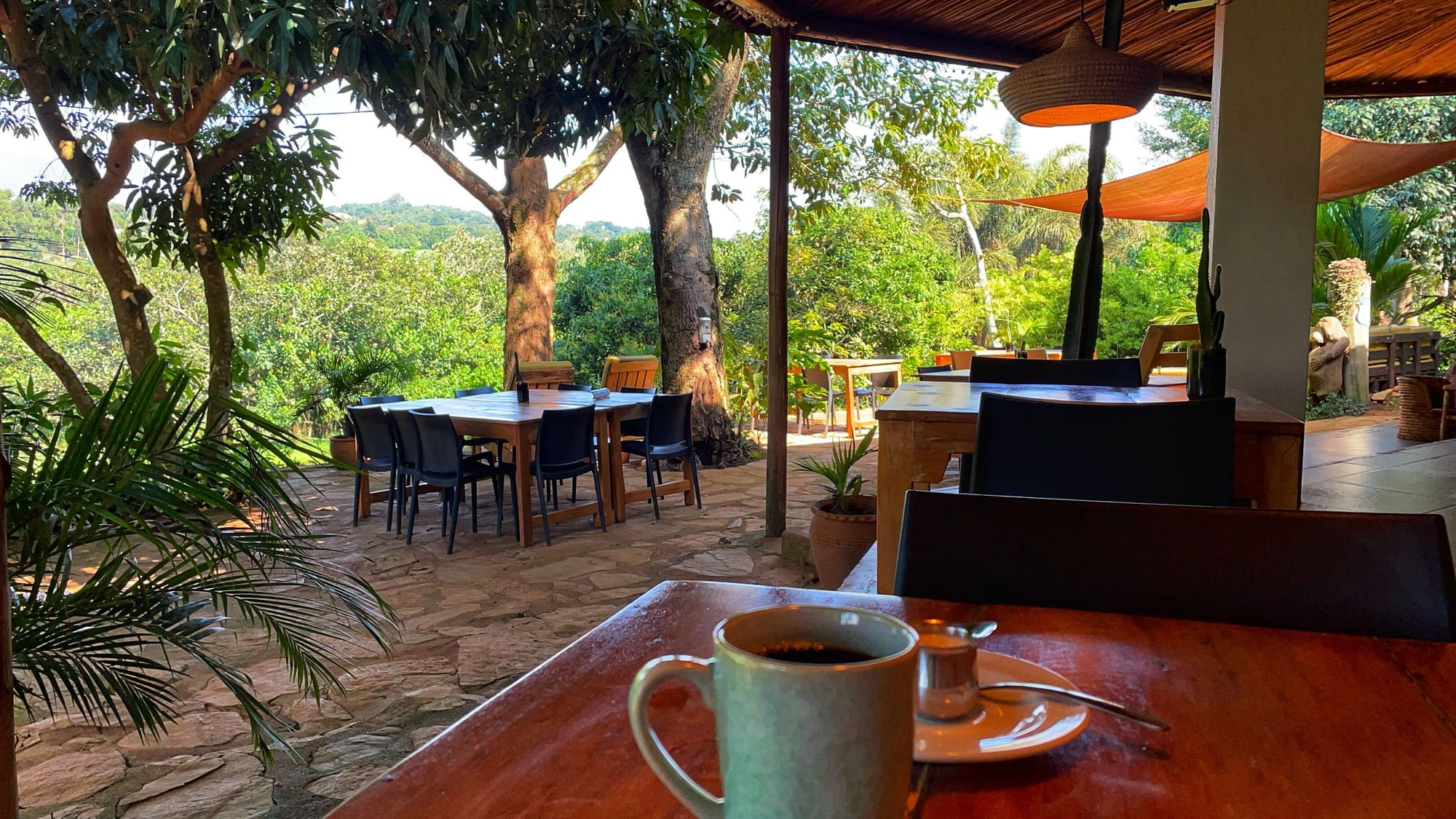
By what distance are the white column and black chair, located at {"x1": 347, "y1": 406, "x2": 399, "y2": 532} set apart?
4.00m

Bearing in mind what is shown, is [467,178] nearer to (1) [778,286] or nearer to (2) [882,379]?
(1) [778,286]

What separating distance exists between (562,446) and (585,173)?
430 centimetres

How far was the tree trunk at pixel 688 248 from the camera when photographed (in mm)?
6598

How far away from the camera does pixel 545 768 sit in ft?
1.67

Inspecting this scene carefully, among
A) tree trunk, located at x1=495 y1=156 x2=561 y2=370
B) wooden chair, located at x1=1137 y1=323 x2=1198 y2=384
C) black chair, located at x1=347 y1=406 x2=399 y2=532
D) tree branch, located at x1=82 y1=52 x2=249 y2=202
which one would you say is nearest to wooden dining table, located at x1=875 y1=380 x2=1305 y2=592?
wooden chair, located at x1=1137 y1=323 x2=1198 y2=384

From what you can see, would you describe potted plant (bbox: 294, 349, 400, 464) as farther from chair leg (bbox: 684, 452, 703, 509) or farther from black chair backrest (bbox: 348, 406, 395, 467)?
chair leg (bbox: 684, 452, 703, 509)

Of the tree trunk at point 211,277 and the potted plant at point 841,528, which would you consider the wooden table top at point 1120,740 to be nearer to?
the potted plant at point 841,528

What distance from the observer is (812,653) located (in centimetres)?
42

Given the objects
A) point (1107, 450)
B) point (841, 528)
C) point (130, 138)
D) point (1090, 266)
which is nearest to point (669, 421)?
point (841, 528)

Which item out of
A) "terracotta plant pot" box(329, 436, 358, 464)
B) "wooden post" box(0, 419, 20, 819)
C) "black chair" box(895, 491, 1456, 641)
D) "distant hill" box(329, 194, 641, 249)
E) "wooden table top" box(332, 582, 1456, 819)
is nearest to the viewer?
"wooden table top" box(332, 582, 1456, 819)

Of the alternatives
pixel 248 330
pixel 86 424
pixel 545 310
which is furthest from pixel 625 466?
pixel 248 330

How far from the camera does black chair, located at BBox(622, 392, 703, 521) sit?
5156 millimetres

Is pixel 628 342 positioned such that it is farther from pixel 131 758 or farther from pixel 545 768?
pixel 545 768

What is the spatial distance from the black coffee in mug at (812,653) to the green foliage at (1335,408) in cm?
885
